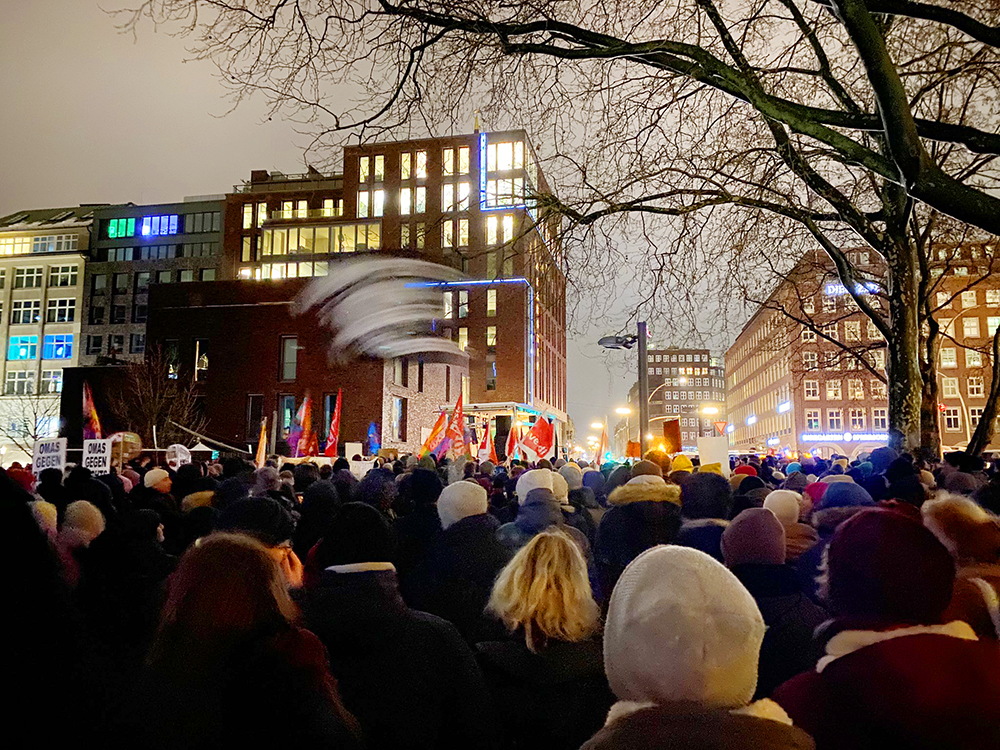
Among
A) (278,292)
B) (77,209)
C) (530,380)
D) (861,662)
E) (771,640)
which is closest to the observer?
(861,662)

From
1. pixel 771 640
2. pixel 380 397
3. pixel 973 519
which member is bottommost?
pixel 771 640

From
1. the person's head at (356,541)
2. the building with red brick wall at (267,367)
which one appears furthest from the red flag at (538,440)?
the building with red brick wall at (267,367)

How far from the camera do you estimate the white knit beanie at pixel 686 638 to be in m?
1.86

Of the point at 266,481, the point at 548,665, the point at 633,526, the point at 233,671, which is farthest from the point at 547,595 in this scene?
the point at 266,481

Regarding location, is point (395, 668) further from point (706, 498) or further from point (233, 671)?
point (706, 498)

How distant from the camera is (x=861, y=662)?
222 centimetres

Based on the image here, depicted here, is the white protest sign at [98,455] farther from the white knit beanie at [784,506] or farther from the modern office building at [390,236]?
the modern office building at [390,236]

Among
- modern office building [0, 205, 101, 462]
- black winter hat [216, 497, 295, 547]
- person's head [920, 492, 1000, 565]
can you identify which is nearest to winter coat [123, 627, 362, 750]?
black winter hat [216, 497, 295, 547]

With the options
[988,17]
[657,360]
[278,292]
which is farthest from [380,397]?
[657,360]

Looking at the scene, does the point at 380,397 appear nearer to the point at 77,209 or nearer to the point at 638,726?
the point at 638,726

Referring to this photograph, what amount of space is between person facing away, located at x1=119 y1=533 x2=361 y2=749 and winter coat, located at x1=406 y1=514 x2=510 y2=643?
182 cm

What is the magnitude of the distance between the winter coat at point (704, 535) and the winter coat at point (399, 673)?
9.46 feet

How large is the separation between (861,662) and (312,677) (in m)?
1.62

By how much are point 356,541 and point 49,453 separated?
451 inches
